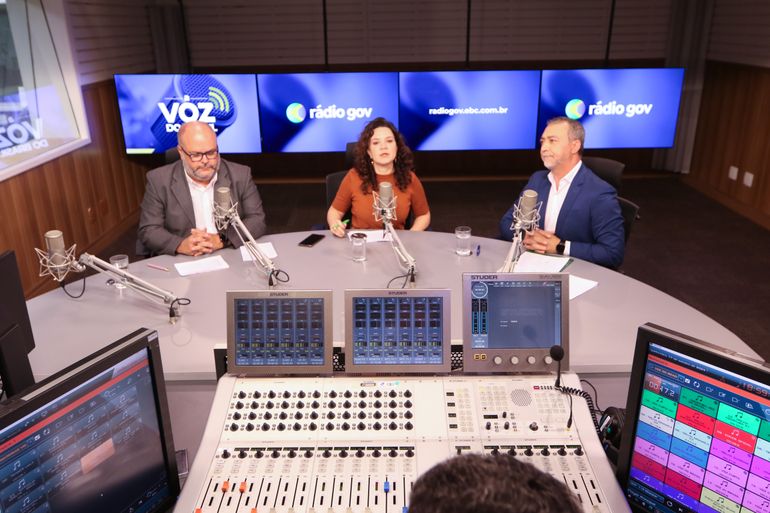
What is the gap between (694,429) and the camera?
1240mm

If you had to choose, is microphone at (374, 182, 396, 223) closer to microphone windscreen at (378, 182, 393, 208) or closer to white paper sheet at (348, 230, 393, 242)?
microphone windscreen at (378, 182, 393, 208)

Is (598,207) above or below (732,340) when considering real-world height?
above

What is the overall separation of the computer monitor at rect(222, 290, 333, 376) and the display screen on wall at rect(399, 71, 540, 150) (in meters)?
4.47

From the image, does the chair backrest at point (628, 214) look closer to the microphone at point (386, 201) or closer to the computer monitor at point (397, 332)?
the microphone at point (386, 201)

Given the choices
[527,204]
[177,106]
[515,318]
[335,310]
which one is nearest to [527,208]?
[527,204]

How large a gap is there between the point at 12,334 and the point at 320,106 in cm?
455

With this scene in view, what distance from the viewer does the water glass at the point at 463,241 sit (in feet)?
9.50

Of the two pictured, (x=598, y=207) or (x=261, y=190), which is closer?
(x=598, y=207)

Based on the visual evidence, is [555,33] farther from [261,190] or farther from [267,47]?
[261,190]

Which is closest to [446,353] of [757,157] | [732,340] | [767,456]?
[767,456]

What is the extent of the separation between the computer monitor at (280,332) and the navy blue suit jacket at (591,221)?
1.71 metres

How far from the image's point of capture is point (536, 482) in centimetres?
69

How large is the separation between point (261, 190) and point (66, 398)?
19.3 ft

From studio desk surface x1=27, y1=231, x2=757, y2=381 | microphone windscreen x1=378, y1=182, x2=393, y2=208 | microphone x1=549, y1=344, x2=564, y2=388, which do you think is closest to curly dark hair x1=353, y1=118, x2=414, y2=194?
studio desk surface x1=27, y1=231, x2=757, y2=381
